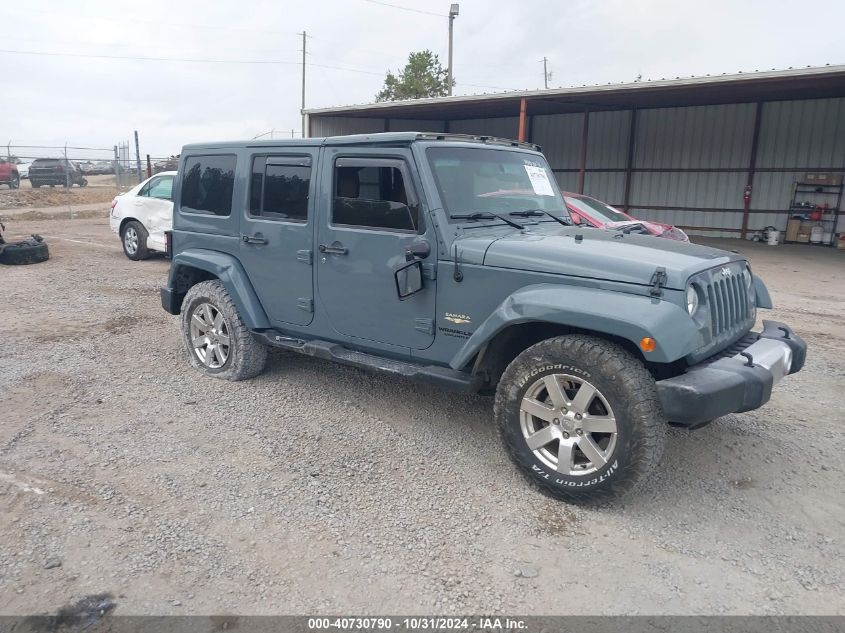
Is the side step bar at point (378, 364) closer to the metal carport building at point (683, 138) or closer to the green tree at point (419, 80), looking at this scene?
the metal carport building at point (683, 138)

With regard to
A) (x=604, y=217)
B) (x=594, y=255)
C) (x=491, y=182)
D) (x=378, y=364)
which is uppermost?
(x=491, y=182)

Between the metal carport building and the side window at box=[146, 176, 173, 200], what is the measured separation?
788cm

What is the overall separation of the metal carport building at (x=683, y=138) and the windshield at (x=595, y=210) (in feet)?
12.0

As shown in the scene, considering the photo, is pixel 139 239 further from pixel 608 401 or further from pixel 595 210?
pixel 608 401

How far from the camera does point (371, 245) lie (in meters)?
4.42

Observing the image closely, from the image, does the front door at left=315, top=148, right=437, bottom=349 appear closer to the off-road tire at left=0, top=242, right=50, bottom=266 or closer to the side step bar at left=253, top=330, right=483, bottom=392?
the side step bar at left=253, top=330, right=483, bottom=392

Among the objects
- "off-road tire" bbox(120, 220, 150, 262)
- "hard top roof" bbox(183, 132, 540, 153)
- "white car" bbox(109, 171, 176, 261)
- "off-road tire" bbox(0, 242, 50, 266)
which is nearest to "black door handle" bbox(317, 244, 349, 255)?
"hard top roof" bbox(183, 132, 540, 153)

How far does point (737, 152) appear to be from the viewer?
1850 cm

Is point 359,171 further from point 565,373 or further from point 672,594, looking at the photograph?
point 672,594

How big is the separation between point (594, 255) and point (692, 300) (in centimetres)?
55

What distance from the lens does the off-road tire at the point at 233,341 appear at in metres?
5.42

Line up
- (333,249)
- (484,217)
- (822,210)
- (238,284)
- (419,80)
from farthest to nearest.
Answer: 1. (419,80)
2. (822,210)
3. (238,284)
4. (333,249)
5. (484,217)

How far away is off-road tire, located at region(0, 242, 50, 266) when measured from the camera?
1109cm

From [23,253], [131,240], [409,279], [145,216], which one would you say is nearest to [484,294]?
[409,279]
